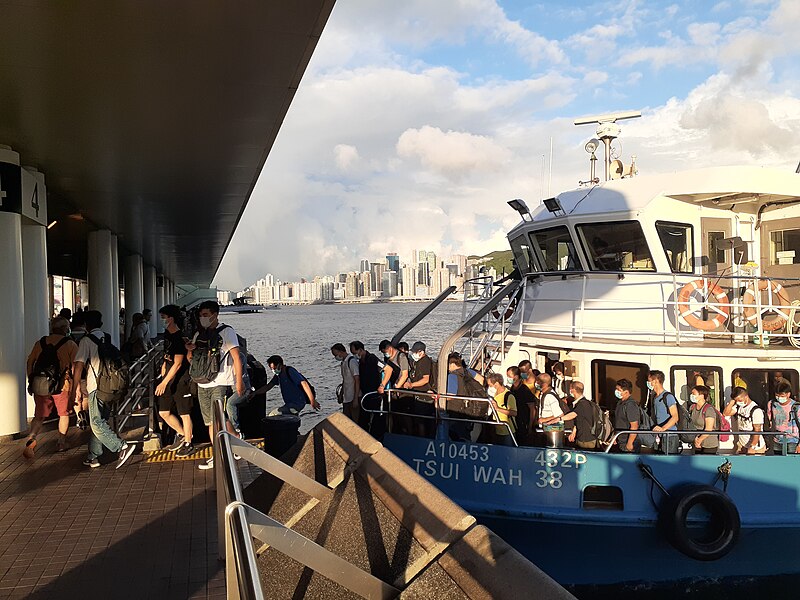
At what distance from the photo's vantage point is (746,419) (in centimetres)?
822

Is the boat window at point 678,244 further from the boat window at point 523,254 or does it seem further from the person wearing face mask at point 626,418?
the person wearing face mask at point 626,418

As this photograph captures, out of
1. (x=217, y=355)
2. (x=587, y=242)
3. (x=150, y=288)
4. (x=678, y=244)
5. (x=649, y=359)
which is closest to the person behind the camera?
(x=217, y=355)

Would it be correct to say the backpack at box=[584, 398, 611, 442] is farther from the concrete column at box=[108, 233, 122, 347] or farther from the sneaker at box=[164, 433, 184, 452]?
the concrete column at box=[108, 233, 122, 347]

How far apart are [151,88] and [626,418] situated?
22.6ft

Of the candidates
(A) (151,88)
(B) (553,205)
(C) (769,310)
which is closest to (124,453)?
(A) (151,88)

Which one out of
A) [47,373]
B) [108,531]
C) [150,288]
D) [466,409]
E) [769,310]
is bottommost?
[108,531]

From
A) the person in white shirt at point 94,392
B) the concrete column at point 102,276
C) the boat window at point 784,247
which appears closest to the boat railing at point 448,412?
the person in white shirt at point 94,392

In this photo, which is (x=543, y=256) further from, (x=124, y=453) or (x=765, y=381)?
(x=124, y=453)

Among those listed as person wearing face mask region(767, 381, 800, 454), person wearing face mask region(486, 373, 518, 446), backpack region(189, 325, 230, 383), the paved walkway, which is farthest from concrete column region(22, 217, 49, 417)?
person wearing face mask region(767, 381, 800, 454)

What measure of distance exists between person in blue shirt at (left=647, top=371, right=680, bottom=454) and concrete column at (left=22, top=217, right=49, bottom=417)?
32.8ft

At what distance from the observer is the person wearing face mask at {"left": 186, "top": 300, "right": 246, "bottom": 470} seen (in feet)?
22.4

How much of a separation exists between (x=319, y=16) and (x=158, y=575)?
4.56 metres

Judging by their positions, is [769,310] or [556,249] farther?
[556,249]

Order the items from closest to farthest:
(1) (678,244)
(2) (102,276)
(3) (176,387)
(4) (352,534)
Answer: (4) (352,534) → (3) (176,387) → (1) (678,244) → (2) (102,276)
